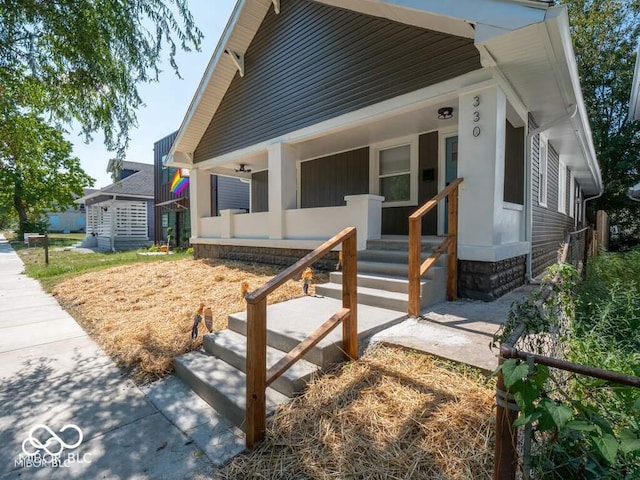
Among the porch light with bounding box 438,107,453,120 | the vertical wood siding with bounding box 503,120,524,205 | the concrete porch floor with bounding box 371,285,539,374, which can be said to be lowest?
the concrete porch floor with bounding box 371,285,539,374

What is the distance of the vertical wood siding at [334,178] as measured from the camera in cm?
780

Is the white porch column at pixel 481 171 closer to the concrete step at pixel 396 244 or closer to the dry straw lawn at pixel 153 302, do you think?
the concrete step at pixel 396 244

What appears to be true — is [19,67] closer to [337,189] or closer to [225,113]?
[225,113]

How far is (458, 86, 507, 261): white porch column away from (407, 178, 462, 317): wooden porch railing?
0.18 metres

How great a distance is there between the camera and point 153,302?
223 inches

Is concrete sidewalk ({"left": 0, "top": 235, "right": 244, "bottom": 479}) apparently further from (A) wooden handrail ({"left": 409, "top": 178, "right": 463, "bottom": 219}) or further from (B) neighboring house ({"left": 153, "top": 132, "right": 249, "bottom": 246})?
(B) neighboring house ({"left": 153, "top": 132, "right": 249, "bottom": 246})

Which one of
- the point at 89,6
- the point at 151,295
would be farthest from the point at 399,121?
the point at 151,295

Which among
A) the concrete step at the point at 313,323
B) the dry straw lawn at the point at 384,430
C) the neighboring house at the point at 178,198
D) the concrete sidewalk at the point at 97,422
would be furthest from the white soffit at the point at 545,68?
the neighboring house at the point at 178,198

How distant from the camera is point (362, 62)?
5.75 m

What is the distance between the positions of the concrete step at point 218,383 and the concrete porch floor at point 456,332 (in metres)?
1.20

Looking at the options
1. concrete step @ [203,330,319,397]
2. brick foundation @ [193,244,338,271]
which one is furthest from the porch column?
concrete step @ [203,330,319,397]

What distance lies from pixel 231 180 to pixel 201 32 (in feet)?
34.4

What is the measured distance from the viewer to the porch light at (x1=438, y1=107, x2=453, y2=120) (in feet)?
17.4

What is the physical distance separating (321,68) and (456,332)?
5470 millimetres
